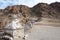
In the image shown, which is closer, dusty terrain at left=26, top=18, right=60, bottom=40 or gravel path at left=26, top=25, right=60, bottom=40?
gravel path at left=26, top=25, right=60, bottom=40

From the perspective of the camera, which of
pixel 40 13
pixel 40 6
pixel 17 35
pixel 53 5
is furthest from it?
pixel 53 5

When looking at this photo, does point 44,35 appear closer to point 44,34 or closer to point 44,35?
point 44,35

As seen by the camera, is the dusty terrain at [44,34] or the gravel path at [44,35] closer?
the gravel path at [44,35]

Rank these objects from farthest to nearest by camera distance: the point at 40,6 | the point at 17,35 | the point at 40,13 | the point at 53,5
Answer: the point at 53,5 < the point at 40,6 < the point at 40,13 < the point at 17,35

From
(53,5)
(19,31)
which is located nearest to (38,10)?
(53,5)

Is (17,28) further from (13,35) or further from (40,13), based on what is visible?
(40,13)

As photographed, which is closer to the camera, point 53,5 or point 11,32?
point 11,32

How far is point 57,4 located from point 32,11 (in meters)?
9.24

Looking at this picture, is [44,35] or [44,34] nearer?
[44,35]

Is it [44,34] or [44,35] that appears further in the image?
[44,34]

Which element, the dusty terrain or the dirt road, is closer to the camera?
the dirt road

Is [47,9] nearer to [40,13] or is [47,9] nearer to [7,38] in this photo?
[40,13]

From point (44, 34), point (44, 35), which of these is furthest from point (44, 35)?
point (44, 34)

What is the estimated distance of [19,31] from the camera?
32.3 ft
